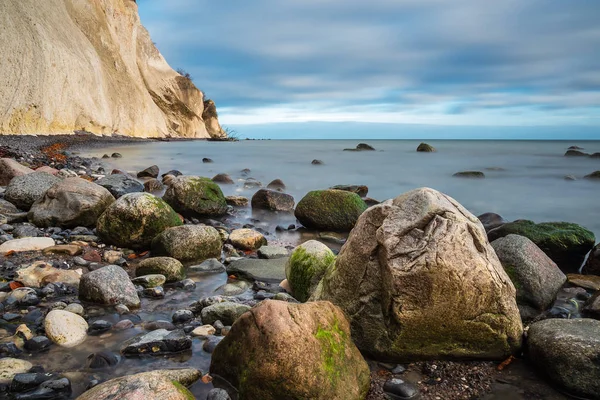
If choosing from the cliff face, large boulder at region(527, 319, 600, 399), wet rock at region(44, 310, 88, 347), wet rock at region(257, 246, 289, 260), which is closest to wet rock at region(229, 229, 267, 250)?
wet rock at region(257, 246, 289, 260)

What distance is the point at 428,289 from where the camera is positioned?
11.0ft

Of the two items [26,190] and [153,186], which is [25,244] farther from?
[153,186]

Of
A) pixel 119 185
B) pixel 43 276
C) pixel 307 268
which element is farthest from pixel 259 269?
pixel 119 185

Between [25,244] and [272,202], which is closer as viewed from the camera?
[25,244]

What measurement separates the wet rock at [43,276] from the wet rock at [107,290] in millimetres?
431

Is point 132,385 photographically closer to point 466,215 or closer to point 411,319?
point 411,319

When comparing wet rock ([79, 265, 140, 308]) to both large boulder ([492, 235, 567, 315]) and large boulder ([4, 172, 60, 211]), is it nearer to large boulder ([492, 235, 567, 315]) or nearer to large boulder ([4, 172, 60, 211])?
large boulder ([492, 235, 567, 315])

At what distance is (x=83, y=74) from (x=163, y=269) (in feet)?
115

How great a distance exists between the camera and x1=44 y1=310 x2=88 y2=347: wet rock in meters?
3.66

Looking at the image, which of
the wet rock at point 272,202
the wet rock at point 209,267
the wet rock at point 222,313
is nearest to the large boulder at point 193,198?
the wet rock at point 272,202

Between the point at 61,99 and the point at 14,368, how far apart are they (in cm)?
3280

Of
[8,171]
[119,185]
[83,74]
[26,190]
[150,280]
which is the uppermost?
[83,74]

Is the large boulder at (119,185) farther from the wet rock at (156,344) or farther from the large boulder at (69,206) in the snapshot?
the wet rock at (156,344)

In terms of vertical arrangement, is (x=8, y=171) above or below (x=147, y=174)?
above
